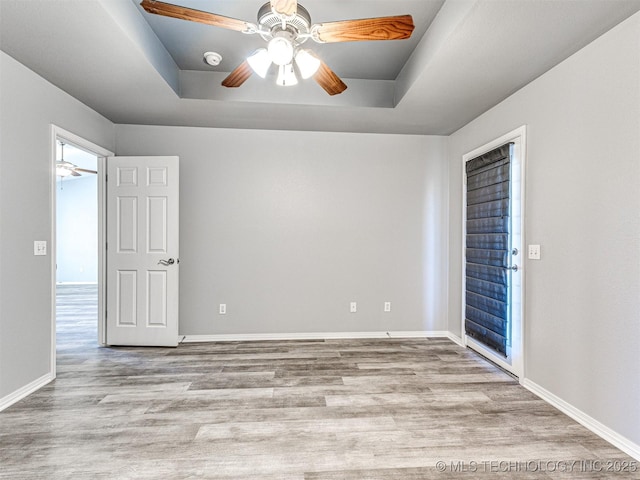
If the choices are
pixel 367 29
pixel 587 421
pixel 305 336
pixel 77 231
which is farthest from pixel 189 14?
pixel 77 231

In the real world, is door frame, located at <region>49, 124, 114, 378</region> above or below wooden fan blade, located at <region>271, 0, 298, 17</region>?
below

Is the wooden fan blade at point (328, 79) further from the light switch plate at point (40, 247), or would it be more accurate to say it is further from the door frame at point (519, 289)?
the light switch plate at point (40, 247)

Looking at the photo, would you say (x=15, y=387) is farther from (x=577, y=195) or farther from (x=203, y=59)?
(x=577, y=195)

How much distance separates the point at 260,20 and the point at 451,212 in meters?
3.02

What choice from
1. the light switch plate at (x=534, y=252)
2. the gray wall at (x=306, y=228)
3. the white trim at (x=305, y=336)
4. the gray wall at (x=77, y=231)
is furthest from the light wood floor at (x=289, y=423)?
the gray wall at (x=77, y=231)

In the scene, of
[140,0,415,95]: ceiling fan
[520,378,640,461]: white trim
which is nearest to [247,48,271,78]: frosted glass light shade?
[140,0,415,95]: ceiling fan

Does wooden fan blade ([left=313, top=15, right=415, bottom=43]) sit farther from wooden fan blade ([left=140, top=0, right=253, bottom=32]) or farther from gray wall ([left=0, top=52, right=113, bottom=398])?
gray wall ([left=0, top=52, right=113, bottom=398])

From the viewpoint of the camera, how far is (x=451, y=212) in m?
3.80

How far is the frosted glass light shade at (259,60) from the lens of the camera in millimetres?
1852

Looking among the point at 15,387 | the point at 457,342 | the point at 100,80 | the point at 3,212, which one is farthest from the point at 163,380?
the point at 457,342

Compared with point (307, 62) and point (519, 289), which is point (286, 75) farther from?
point (519, 289)

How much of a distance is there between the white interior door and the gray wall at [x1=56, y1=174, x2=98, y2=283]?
5.99 metres

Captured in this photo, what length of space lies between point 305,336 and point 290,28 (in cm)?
310

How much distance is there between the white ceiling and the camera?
5.90 feet
